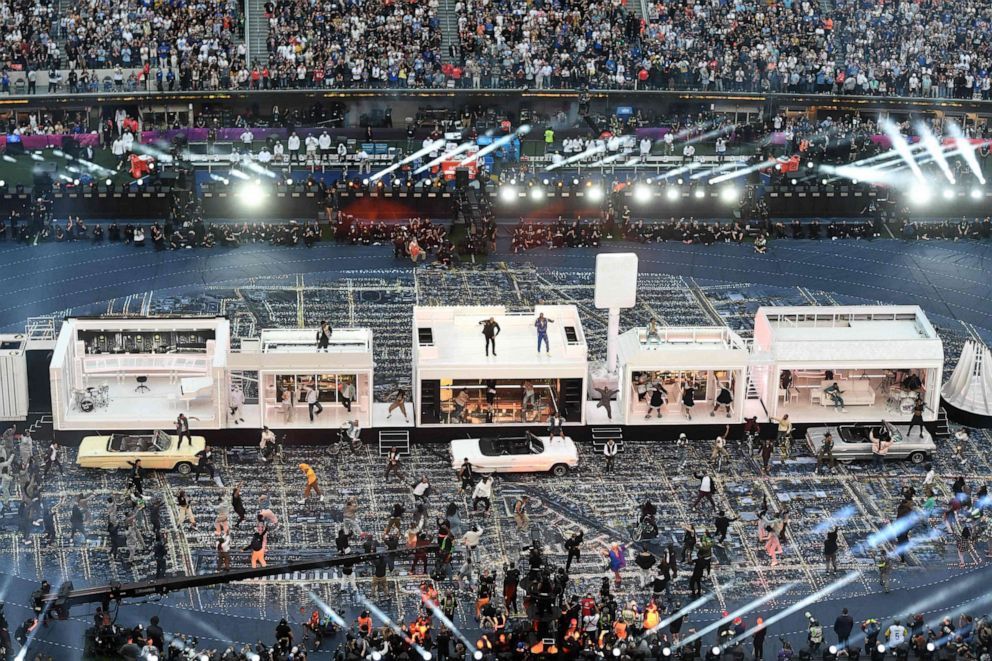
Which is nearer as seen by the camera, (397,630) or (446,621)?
(397,630)

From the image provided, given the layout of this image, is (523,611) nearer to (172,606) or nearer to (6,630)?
(172,606)

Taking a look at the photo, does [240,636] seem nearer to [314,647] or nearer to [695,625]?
[314,647]

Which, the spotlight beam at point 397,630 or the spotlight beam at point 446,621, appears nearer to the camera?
the spotlight beam at point 397,630

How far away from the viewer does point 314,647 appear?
47.9 metres

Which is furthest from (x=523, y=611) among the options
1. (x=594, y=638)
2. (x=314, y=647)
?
(x=314, y=647)

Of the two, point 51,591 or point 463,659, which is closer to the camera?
point 463,659

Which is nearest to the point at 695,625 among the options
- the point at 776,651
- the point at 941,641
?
the point at 776,651

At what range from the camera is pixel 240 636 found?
48.4 metres

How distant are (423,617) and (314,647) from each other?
10.1 feet

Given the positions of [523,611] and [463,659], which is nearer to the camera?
[463,659]

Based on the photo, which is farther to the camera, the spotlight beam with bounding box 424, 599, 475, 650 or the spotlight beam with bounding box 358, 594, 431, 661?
the spotlight beam with bounding box 424, 599, 475, 650

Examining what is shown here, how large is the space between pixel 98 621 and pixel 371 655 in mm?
7601

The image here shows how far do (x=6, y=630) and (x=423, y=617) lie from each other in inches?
442

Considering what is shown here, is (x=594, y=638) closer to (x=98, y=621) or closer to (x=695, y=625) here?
(x=695, y=625)
